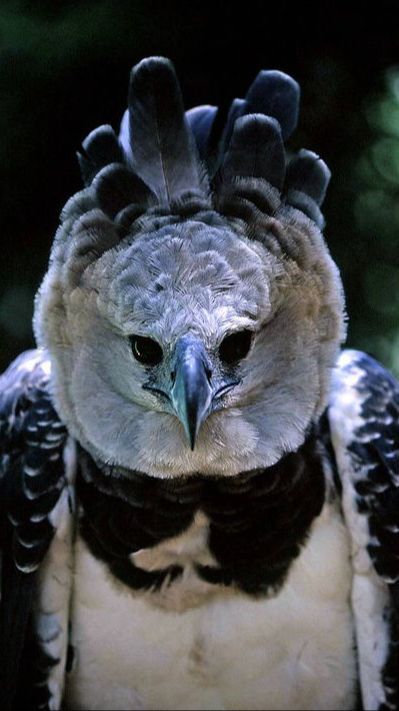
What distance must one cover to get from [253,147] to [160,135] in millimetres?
133

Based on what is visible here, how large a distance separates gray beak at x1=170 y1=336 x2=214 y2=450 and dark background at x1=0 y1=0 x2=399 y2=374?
2.61ft

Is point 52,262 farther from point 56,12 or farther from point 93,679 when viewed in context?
point 93,679

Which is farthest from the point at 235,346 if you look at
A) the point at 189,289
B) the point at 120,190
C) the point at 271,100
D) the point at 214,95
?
the point at 214,95

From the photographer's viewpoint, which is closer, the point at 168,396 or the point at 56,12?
the point at 168,396

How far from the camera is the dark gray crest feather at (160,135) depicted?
4.59 feet

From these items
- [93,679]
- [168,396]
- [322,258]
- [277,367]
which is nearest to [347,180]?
[322,258]

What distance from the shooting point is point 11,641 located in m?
1.46

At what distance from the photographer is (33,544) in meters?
1.45

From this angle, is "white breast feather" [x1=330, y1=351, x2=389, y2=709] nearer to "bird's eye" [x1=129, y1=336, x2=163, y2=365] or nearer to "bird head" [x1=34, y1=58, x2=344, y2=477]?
"bird head" [x1=34, y1=58, x2=344, y2=477]

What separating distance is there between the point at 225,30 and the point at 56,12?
0.32m

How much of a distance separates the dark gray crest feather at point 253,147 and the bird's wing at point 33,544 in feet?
1.39

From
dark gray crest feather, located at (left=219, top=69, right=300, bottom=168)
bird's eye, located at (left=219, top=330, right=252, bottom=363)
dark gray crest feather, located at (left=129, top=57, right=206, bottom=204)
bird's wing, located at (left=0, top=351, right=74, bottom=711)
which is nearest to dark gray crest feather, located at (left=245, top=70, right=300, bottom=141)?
dark gray crest feather, located at (left=219, top=69, right=300, bottom=168)

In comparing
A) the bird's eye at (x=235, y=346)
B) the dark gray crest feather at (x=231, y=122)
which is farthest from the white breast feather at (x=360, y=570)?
the dark gray crest feather at (x=231, y=122)

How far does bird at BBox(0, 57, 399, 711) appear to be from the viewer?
1332 mm
